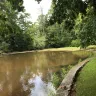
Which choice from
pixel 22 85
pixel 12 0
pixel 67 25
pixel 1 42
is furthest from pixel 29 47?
pixel 12 0

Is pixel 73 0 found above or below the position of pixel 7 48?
above

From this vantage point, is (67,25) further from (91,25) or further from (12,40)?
(12,40)

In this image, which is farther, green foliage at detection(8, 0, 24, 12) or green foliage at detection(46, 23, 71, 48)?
green foliage at detection(46, 23, 71, 48)

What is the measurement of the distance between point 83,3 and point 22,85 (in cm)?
723

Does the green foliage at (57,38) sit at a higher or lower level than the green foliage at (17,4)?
lower

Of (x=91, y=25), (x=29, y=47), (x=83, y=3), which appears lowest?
(x=29, y=47)

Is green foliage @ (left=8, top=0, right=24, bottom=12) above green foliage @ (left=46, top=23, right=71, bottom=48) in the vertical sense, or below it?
above

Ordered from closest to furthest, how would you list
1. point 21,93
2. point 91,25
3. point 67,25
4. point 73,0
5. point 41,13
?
1. point 73,0
2. point 91,25
3. point 67,25
4. point 21,93
5. point 41,13

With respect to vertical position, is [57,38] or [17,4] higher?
[17,4]

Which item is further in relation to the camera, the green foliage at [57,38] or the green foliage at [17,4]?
the green foliage at [57,38]

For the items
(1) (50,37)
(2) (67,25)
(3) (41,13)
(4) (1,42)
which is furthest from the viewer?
(3) (41,13)

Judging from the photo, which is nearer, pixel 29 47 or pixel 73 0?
pixel 73 0

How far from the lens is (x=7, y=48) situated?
43.0 meters

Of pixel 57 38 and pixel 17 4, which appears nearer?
pixel 17 4
